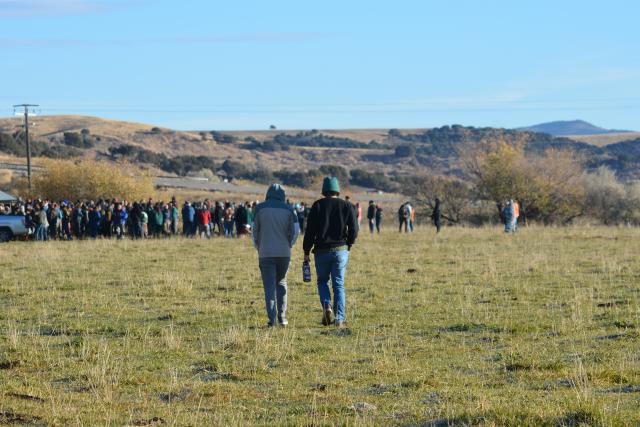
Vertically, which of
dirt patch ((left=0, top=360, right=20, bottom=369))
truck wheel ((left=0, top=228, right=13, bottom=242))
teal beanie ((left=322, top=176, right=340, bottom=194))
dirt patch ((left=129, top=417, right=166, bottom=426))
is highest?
teal beanie ((left=322, top=176, right=340, bottom=194))

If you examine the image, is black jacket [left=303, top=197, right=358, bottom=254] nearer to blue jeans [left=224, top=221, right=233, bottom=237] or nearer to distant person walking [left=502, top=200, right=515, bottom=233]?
distant person walking [left=502, top=200, right=515, bottom=233]

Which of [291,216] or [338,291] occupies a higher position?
[291,216]

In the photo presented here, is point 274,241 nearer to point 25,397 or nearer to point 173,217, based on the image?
point 25,397

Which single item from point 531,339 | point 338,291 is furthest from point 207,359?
point 531,339

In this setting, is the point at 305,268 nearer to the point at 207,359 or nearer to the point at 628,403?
the point at 207,359

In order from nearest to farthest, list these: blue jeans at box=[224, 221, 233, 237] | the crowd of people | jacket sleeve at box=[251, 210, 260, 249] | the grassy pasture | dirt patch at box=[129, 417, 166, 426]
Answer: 1. dirt patch at box=[129, 417, 166, 426]
2. the grassy pasture
3. jacket sleeve at box=[251, 210, 260, 249]
4. the crowd of people
5. blue jeans at box=[224, 221, 233, 237]

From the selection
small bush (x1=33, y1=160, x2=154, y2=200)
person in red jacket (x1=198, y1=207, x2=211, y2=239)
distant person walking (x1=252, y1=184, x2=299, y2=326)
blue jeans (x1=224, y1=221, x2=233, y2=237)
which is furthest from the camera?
small bush (x1=33, y1=160, x2=154, y2=200)

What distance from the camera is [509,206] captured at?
3962cm

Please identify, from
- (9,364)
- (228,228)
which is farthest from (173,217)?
(9,364)

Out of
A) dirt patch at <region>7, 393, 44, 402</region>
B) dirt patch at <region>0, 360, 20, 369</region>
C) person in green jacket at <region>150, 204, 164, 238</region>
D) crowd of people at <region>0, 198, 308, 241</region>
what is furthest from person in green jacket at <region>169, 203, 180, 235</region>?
dirt patch at <region>7, 393, 44, 402</region>

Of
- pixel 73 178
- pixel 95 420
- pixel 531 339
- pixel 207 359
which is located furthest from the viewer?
pixel 73 178

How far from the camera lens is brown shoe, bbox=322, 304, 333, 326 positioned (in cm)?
1290

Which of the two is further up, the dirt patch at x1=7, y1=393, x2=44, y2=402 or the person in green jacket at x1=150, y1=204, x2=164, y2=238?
the dirt patch at x1=7, y1=393, x2=44, y2=402

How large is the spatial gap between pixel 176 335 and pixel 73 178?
43.5 meters
